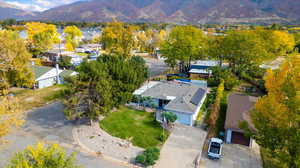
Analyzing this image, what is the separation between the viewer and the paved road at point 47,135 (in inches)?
633

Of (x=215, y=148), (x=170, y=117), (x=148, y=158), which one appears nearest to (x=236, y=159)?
(x=215, y=148)

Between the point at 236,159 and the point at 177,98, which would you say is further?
the point at 177,98

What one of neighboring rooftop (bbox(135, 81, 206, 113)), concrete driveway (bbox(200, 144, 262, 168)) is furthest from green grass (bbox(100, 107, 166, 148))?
concrete driveway (bbox(200, 144, 262, 168))

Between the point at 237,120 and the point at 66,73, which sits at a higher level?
the point at 66,73

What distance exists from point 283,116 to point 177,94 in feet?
49.5

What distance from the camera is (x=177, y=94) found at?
2675 centimetres

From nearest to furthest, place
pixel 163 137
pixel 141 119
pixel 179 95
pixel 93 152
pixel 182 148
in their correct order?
pixel 93 152 < pixel 182 148 < pixel 163 137 < pixel 141 119 < pixel 179 95

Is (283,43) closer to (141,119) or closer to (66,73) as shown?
(141,119)

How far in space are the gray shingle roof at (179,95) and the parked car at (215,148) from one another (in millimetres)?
4521

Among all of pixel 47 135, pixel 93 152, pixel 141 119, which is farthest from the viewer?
pixel 141 119

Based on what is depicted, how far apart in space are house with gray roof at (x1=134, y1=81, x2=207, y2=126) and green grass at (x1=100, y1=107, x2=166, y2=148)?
177 cm

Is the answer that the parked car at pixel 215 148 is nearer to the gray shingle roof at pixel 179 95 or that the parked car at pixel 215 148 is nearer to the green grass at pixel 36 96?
the gray shingle roof at pixel 179 95

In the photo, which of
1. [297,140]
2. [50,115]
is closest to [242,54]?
[297,140]

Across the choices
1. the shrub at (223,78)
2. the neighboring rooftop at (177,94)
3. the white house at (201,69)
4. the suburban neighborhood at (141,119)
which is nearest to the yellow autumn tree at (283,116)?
the suburban neighborhood at (141,119)
